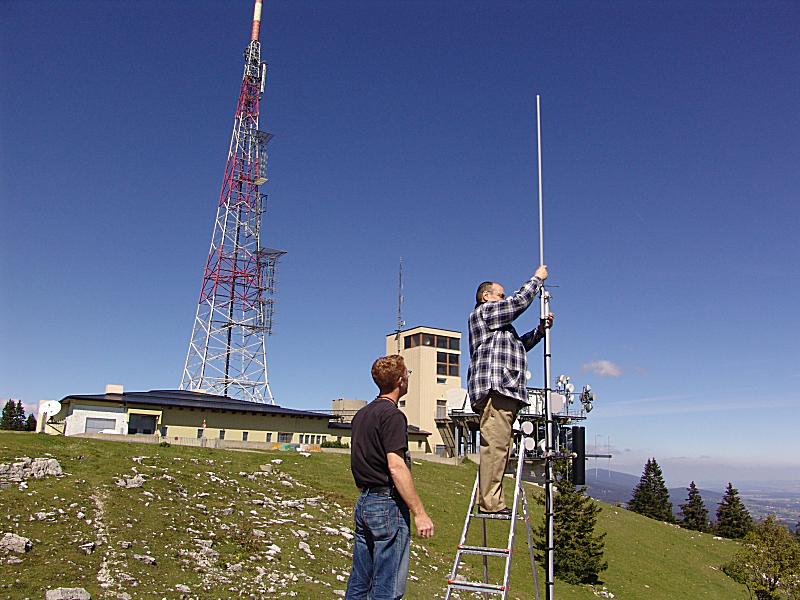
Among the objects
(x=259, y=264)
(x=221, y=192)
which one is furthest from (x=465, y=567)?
(x=221, y=192)

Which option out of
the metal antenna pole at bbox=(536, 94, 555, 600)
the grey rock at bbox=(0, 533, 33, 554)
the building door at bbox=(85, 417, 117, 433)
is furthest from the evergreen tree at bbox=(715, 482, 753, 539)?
the metal antenna pole at bbox=(536, 94, 555, 600)

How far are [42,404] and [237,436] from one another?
14.0m

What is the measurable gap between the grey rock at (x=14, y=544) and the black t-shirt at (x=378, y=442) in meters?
14.1

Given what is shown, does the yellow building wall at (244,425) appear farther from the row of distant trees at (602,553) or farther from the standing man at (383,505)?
the standing man at (383,505)

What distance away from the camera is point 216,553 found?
18656 mm

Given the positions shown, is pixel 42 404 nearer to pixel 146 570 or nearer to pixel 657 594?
pixel 146 570

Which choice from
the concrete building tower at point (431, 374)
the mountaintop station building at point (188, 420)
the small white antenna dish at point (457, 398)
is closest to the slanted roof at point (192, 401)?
the mountaintop station building at point (188, 420)

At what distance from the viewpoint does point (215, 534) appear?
20250 mm

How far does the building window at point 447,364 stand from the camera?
6988cm

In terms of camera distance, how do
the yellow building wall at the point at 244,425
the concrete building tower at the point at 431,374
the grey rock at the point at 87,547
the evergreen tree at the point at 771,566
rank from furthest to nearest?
the concrete building tower at the point at 431,374 → the yellow building wall at the point at 244,425 → the evergreen tree at the point at 771,566 → the grey rock at the point at 87,547

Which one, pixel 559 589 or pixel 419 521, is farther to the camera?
pixel 559 589

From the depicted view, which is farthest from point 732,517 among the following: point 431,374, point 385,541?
point 385,541

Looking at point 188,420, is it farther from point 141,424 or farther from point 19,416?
point 19,416

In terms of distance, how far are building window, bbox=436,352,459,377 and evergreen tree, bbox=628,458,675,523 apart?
2815 cm
